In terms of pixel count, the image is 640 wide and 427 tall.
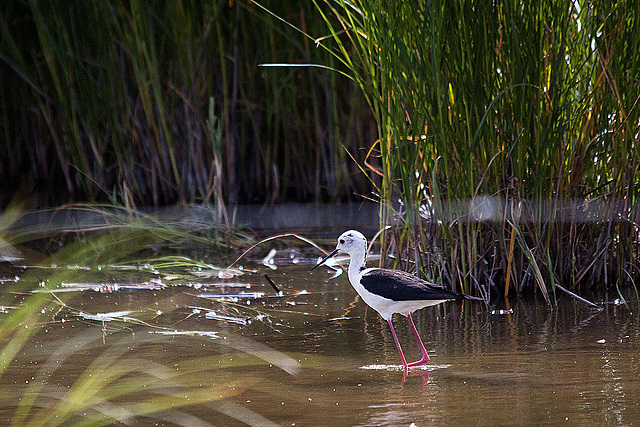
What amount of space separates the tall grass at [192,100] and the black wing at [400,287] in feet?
9.94

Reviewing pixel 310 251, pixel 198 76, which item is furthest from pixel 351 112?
pixel 310 251

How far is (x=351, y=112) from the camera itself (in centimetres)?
654

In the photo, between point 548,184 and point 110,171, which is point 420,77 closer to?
point 548,184

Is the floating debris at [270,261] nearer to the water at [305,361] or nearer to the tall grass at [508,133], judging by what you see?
the water at [305,361]

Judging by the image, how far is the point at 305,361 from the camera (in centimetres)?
309

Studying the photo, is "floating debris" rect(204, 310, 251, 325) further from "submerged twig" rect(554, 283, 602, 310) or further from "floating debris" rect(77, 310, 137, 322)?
"submerged twig" rect(554, 283, 602, 310)

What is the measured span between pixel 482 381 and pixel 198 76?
411cm

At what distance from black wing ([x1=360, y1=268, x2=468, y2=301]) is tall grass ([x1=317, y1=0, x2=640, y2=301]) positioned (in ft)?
2.02

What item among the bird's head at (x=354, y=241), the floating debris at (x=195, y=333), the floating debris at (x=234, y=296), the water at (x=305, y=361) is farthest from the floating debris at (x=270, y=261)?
the bird's head at (x=354, y=241)

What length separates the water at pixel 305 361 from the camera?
2.54 metres

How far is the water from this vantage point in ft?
8.33

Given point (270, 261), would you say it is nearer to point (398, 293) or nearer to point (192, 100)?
point (192, 100)

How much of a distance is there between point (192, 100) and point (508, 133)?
3106 mm

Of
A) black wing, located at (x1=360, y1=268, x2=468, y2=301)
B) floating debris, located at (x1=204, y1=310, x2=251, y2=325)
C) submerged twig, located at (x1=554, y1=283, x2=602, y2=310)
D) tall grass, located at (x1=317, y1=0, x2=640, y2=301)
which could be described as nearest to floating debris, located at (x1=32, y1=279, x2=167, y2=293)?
floating debris, located at (x1=204, y1=310, x2=251, y2=325)
